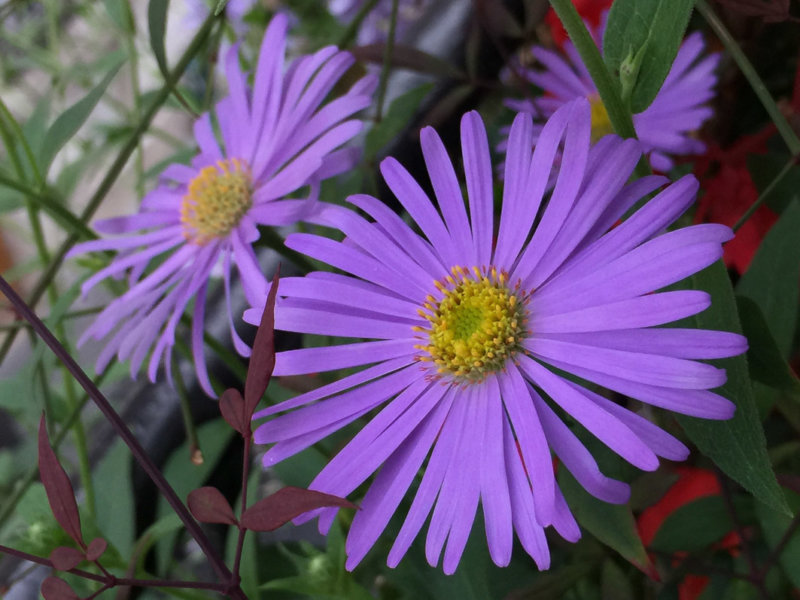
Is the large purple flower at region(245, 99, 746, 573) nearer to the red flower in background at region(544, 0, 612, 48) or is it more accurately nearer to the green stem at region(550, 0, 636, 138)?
the green stem at region(550, 0, 636, 138)

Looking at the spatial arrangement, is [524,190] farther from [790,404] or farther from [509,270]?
[790,404]

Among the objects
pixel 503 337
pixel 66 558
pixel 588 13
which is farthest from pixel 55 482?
pixel 588 13

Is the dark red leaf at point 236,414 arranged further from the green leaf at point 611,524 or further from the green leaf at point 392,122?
the green leaf at point 392,122

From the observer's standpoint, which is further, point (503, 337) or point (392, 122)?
point (392, 122)

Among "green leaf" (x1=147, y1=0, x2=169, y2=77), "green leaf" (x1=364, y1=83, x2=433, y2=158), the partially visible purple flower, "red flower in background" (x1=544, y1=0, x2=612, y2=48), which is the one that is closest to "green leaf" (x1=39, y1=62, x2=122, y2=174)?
"green leaf" (x1=147, y1=0, x2=169, y2=77)

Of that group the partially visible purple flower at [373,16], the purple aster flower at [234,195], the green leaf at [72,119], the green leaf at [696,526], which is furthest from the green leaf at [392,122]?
the partially visible purple flower at [373,16]

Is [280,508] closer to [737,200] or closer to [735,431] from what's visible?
[735,431]
